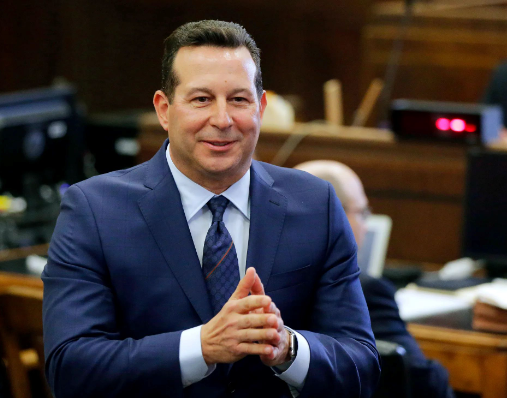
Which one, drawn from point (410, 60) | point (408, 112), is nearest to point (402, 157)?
point (408, 112)

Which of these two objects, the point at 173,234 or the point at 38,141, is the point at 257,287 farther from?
the point at 38,141

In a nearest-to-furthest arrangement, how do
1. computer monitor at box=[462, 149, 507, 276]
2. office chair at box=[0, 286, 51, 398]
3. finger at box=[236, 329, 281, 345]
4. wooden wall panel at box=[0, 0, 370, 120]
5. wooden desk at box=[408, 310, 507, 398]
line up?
finger at box=[236, 329, 281, 345], office chair at box=[0, 286, 51, 398], wooden desk at box=[408, 310, 507, 398], computer monitor at box=[462, 149, 507, 276], wooden wall panel at box=[0, 0, 370, 120]

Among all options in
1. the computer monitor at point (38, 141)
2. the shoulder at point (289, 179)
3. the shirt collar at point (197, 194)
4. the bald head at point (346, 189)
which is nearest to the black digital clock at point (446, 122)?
the bald head at point (346, 189)

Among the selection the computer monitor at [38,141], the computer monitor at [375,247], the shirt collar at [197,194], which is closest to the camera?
the shirt collar at [197,194]

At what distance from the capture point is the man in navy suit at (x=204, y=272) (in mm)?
1542

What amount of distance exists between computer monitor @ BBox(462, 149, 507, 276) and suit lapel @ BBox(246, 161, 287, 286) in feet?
7.90

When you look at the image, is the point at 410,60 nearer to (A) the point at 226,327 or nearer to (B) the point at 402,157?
(B) the point at 402,157

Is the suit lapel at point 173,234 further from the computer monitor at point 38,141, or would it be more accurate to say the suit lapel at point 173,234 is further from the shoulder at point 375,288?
the computer monitor at point 38,141

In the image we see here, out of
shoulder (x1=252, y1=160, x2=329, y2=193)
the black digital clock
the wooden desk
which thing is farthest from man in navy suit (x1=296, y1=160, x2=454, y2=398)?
the black digital clock

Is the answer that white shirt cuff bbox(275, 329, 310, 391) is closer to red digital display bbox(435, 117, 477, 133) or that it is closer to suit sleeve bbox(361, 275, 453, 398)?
suit sleeve bbox(361, 275, 453, 398)

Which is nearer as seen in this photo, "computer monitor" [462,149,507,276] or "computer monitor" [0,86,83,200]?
"computer monitor" [462,149,507,276]

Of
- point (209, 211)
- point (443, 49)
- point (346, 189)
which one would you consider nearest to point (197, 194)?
point (209, 211)

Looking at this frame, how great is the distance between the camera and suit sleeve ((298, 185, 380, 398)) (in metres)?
1.62

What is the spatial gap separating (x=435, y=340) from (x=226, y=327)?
1.85 meters
